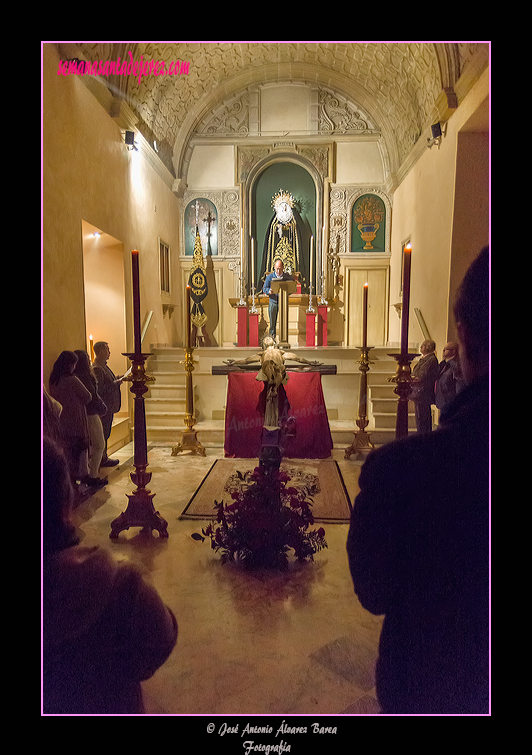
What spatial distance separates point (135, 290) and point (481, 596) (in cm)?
204

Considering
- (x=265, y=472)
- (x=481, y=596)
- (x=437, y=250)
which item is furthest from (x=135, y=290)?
(x=437, y=250)

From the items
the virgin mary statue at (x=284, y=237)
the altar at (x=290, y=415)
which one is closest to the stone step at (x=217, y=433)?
the altar at (x=290, y=415)

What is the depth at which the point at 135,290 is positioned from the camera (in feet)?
6.57

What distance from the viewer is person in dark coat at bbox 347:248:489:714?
1.34m

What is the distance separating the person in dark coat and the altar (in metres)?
2.42

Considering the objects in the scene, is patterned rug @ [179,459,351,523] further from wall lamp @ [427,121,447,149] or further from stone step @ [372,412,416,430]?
wall lamp @ [427,121,447,149]

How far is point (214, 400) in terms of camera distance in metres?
4.61

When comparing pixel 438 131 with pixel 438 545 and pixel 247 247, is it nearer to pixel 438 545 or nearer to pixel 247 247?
pixel 438 545

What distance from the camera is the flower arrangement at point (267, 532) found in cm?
202

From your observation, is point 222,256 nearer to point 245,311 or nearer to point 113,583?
point 245,311

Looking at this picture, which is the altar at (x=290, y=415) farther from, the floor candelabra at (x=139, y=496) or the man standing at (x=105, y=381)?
the floor candelabra at (x=139, y=496)

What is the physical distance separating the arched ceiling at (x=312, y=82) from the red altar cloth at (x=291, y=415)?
108 inches

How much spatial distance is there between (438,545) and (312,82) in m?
8.71

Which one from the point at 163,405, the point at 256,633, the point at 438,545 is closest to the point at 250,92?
the point at 163,405
